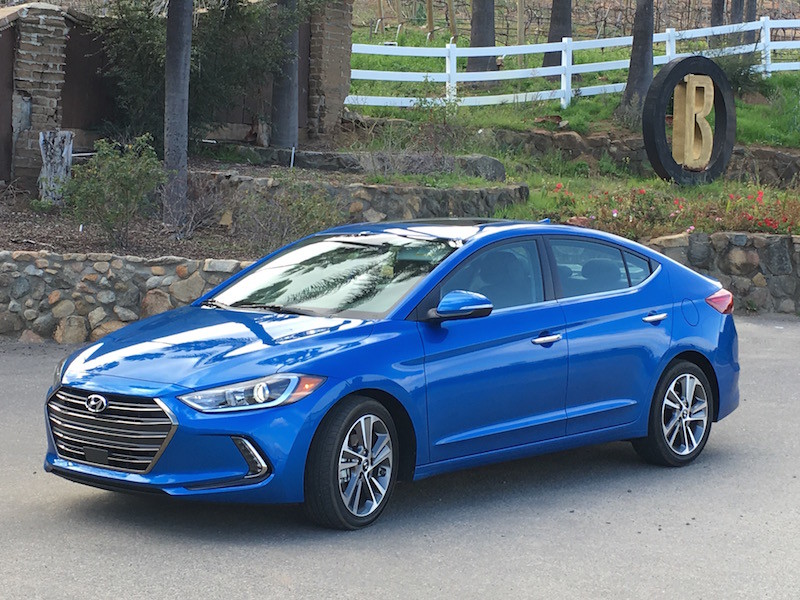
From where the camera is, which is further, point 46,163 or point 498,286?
point 46,163

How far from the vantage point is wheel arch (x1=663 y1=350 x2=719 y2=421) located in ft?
26.9

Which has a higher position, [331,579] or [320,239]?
[320,239]

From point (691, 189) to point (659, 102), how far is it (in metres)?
1.53

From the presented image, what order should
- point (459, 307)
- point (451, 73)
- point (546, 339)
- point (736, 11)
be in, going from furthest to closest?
point (736, 11) → point (451, 73) → point (546, 339) → point (459, 307)

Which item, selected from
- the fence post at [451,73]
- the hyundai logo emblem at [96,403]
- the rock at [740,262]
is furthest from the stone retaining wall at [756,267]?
the hyundai logo emblem at [96,403]

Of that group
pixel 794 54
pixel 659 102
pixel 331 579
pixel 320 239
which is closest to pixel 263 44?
pixel 659 102

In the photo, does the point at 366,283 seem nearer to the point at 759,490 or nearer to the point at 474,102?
the point at 759,490

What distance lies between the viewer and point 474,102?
91.8 feet

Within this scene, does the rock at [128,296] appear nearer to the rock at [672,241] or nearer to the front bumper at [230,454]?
the front bumper at [230,454]

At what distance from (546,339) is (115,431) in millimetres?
2512

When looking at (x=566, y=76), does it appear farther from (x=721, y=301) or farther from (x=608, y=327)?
(x=608, y=327)

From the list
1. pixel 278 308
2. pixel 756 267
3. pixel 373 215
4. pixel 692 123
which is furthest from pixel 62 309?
pixel 692 123

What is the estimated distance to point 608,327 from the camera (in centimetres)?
767

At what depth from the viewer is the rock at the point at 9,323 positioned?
39.4 feet
